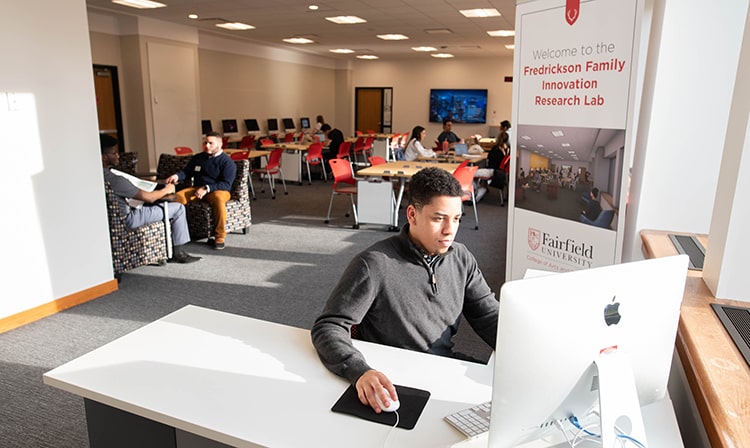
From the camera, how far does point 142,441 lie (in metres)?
1.63

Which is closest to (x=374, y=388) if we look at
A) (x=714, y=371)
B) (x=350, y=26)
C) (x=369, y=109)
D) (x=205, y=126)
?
(x=714, y=371)

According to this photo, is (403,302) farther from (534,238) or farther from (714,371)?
(534,238)

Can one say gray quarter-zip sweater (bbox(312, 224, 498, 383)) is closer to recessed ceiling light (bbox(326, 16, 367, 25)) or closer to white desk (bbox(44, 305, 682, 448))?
white desk (bbox(44, 305, 682, 448))

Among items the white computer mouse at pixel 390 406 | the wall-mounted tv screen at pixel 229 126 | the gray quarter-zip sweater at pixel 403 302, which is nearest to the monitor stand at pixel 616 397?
the white computer mouse at pixel 390 406

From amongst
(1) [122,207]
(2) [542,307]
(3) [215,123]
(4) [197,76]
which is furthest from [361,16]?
(2) [542,307]

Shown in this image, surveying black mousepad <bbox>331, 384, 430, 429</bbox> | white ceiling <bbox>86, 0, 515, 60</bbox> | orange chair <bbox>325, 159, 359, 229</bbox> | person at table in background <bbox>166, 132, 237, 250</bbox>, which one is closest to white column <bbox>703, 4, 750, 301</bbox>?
black mousepad <bbox>331, 384, 430, 429</bbox>

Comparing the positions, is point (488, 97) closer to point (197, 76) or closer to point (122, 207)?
point (197, 76)

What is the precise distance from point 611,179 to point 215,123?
11253 millimetres

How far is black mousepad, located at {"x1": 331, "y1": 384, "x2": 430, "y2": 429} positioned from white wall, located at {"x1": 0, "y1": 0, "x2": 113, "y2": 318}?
3.28 meters

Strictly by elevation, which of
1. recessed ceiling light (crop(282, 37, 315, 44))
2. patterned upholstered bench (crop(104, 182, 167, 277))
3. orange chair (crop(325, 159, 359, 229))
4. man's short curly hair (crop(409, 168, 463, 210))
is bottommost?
patterned upholstered bench (crop(104, 182, 167, 277))

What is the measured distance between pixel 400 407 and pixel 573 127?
2099 millimetres

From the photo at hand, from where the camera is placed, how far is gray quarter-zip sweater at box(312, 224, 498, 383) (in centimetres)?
174

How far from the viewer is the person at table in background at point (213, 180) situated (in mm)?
5848

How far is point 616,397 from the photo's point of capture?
108 centimetres
